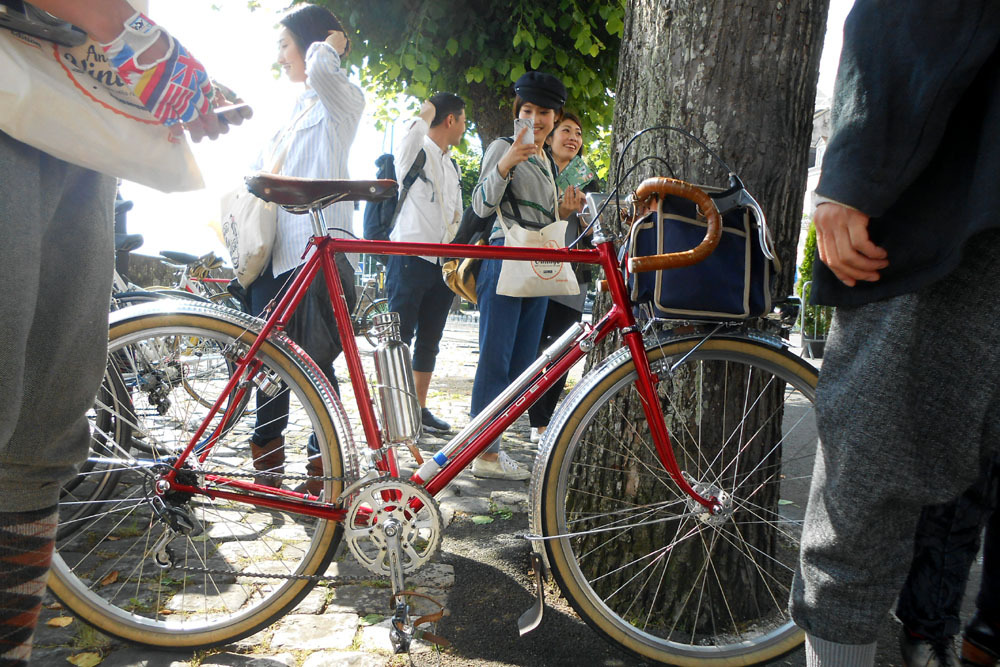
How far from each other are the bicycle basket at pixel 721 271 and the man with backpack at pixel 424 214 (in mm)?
2706

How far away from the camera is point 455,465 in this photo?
6.93ft

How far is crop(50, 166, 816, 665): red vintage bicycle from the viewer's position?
6.67ft

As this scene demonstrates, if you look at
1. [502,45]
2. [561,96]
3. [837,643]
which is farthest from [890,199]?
[502,45]

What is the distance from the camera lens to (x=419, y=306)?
15.6 feet

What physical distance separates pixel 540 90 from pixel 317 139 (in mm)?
1342

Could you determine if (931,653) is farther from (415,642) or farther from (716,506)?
(415,642)

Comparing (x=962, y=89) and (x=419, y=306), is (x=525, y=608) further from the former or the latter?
(x=419, y=306)

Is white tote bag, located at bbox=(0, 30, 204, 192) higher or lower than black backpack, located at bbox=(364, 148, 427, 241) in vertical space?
lower

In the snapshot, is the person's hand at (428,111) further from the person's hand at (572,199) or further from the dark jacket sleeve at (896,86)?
the dark jacket sleeve at (896,86)

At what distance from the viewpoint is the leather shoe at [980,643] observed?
5.72ft

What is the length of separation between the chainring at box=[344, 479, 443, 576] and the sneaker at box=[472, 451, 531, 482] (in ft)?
6.04

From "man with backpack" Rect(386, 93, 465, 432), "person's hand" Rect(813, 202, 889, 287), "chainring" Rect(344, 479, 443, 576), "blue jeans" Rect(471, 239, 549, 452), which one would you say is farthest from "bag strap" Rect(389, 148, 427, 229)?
"person's hand" Rect(813, 202, 889, 287)

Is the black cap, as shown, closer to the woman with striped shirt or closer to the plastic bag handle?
the woman with striped shirt

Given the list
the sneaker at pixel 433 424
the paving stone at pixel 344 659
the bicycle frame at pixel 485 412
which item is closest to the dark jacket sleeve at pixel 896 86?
the bicycle frame at pixel 485 412
